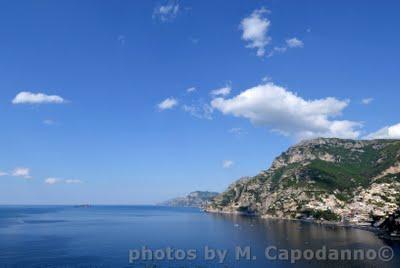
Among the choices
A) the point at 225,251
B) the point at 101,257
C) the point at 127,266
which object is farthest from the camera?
the point at 225,251

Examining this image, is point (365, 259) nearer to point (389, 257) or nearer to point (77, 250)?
point (389, 257)

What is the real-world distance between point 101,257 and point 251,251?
69.8m

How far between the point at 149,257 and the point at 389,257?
10225 cm

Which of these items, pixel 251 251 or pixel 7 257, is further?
pixel 251 251

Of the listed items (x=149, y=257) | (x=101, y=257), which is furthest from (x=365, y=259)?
(x=101, y=257)

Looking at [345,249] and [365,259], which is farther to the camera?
[345,249]

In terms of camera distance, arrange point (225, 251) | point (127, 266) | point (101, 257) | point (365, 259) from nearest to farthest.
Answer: point (127, 266), point (365, 259), point (101, 257), point (225, 251)

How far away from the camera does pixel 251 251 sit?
625 feet

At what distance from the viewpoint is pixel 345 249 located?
191375 millimetres

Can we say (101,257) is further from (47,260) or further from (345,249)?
(345,249)

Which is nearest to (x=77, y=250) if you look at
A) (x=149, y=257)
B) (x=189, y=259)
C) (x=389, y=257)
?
(x=149, y=257)
